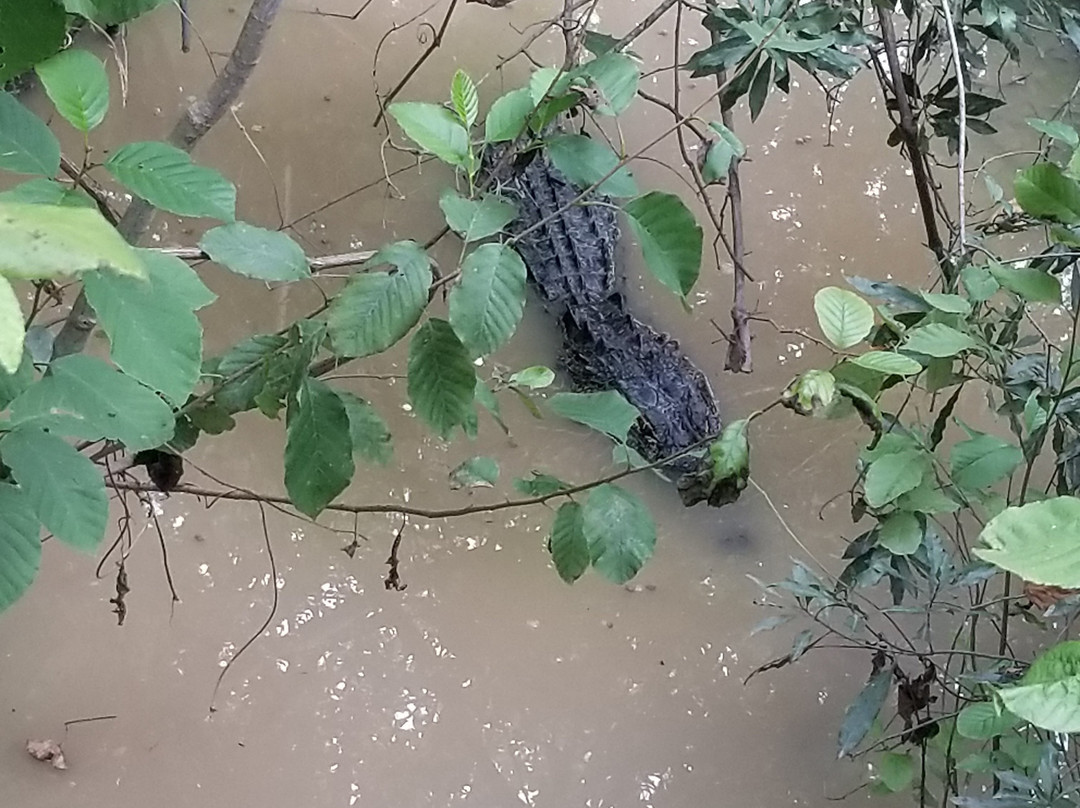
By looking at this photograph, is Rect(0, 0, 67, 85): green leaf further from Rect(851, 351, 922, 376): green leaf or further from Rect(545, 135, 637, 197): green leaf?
Rect(851, 351, 922, 376): green leaf

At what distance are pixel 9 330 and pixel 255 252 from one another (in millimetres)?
490

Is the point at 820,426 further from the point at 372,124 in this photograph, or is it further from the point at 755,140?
the point at 372,124

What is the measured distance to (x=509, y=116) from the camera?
725 mm

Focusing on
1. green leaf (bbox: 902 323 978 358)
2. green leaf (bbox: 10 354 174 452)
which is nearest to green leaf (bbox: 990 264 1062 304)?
green leaf (bbox: 902 323 978 358)

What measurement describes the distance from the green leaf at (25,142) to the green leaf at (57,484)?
162 millimetres

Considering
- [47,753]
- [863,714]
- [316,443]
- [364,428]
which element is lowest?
[47,753]

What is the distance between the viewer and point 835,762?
136 centimetres

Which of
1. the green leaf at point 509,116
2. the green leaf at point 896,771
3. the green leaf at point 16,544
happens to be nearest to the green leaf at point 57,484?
the green leaf at point 16,544

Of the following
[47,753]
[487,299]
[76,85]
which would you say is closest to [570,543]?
[487,299]

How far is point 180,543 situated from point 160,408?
35.0 inches

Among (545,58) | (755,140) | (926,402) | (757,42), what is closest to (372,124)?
(545,58)

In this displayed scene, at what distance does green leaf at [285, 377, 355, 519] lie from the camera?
26.6 inches

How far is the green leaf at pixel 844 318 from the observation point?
2.28ft

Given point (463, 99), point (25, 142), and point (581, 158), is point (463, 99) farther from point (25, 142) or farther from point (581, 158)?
point (25, 142)
